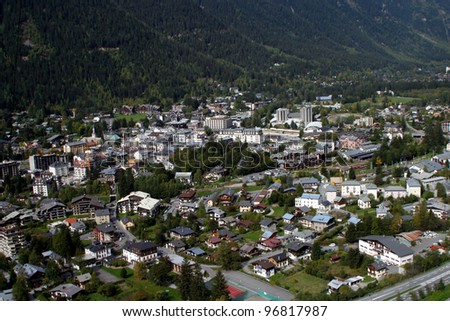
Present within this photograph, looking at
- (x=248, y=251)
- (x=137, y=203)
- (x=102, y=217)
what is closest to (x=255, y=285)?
(x=248, y=251)

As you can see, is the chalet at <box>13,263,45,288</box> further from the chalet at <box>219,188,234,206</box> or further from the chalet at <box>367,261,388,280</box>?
the chalet at <box>367,261,388,280</box>

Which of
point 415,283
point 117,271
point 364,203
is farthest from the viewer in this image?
point 364,203

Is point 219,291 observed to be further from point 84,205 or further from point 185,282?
point 84,205

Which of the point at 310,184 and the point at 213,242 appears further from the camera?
the point at 310,184

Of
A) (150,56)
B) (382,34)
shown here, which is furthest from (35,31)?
(382,34)

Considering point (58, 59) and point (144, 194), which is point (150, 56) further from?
point (144, 194)

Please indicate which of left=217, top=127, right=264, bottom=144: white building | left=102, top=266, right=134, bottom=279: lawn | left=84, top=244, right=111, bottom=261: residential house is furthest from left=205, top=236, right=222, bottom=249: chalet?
left=217, top=127, right=264, bottom=144: white building

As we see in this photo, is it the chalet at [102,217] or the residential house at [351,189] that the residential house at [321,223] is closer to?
the residential house at [351,189]
